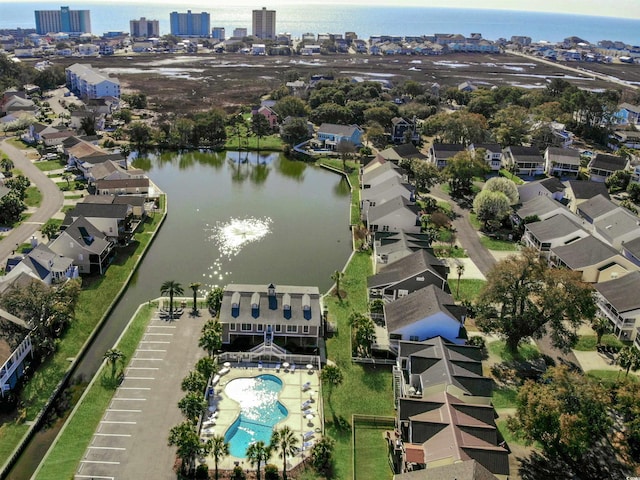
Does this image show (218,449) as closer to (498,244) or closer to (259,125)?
(498,244)

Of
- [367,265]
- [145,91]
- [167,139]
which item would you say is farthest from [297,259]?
[145,91]

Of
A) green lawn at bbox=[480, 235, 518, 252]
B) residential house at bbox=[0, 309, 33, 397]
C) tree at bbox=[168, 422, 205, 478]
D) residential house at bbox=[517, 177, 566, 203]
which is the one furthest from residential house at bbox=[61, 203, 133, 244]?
residential house at bbox=[517, 177, 566, 203]

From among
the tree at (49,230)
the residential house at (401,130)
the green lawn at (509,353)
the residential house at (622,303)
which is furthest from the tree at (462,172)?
the tree at (49,230)

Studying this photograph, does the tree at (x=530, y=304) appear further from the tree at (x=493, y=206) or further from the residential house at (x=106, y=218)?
the residential house at (x=106, y=218)

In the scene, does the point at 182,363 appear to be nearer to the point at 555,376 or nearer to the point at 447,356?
the point at 447,356

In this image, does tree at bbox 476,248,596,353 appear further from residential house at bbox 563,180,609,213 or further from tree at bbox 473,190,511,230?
residential house at bbox 563,180,609,213

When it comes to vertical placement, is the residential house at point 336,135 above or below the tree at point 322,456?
above
